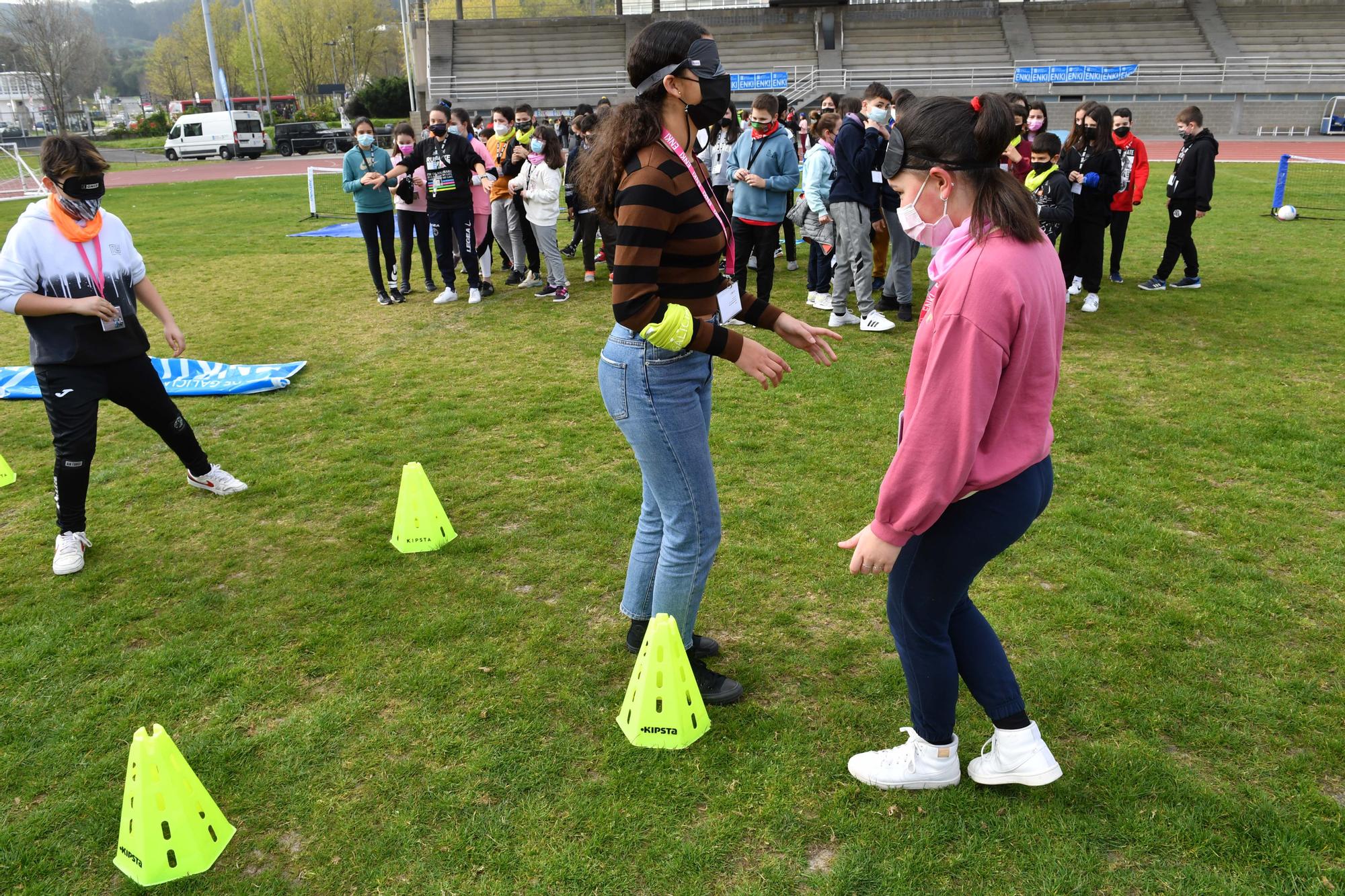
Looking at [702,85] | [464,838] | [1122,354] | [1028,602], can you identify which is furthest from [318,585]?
[1122,354]

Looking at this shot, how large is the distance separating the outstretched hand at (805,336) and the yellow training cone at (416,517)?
2314 mm

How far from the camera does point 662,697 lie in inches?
124

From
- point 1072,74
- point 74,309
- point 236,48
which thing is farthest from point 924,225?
point 236,48

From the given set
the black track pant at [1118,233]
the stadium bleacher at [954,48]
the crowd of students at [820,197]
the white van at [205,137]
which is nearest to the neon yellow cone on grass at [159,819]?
the crowd of students at [820,197]

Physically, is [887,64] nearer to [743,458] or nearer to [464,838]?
[743,458]

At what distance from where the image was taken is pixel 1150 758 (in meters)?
3.00

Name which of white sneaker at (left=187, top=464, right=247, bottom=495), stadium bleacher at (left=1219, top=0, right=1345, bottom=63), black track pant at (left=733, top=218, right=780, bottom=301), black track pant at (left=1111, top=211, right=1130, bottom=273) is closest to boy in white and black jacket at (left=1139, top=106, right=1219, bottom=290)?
black track pant at (left=1111, top=211, right=1130, bottom=273)

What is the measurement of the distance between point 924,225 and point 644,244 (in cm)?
80

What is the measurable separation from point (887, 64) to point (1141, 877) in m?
42.1

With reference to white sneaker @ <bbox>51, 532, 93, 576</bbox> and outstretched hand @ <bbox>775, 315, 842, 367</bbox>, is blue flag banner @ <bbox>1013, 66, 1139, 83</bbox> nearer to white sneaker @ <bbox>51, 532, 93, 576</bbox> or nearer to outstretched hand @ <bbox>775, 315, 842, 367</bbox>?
outstretched hand @ <bbox>775, 315, 842, 367</bbox>

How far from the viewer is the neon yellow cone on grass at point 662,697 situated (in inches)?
124

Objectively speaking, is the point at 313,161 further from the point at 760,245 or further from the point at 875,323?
the point at 875,323

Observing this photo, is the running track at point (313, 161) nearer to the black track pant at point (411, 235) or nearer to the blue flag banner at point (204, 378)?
the black track pant at point (411, 235)

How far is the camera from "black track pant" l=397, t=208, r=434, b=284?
33.8 ft
